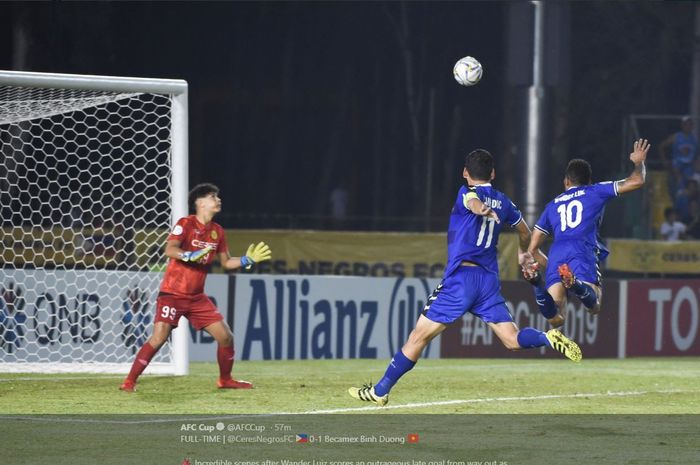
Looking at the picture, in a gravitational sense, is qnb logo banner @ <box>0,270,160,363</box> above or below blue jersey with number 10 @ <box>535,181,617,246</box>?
below

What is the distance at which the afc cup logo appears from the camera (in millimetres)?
16953

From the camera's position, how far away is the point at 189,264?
11.4 m

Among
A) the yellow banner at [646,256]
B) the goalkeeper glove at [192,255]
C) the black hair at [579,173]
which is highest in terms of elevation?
the black hair at [579,173]

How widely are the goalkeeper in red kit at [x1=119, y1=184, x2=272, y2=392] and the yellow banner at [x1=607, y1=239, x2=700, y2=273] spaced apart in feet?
34.7

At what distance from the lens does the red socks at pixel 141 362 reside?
11289mm

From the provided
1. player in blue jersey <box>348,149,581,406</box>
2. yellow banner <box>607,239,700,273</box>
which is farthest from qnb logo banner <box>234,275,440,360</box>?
player in blue jersey <box>348,149,581,406</box>

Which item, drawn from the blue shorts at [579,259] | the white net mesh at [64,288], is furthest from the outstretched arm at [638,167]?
the white net mesh at [64,288]

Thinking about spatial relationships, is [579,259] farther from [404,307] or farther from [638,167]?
[404,307]

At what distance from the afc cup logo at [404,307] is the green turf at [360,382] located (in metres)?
2.17

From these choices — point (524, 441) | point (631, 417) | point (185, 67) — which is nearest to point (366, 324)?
point (631, 417)

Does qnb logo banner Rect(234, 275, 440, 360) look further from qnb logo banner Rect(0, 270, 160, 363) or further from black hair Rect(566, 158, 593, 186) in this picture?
black hair Rect(566, 158, 593, 186)

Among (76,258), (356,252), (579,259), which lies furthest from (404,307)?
(579,259)

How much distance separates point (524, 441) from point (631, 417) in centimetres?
157

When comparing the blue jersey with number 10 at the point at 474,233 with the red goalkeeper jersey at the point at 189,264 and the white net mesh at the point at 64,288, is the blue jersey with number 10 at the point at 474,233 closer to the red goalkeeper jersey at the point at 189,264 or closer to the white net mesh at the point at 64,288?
the red goalkeeper jersey at the point at 189,264
